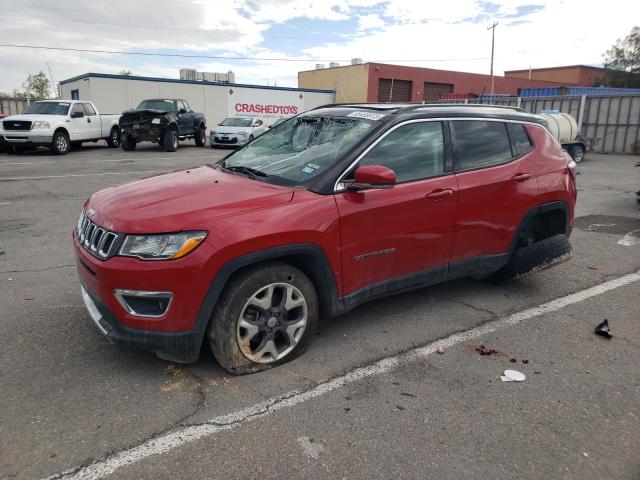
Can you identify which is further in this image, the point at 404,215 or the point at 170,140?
the point at 170,140

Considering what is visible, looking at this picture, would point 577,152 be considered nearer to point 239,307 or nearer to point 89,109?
point 89,109

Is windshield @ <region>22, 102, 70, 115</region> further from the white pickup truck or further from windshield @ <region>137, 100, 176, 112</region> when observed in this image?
windshield @ <region>137, 100, 176, 112</region>

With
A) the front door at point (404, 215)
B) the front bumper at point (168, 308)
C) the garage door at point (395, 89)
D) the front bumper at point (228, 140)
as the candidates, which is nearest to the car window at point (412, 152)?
the front door at point (404, 215)

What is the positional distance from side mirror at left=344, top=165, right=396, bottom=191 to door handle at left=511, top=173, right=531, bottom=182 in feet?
5.15

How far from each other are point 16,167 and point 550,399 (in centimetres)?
1487

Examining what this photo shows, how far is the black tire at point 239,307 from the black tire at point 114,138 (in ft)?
61.8

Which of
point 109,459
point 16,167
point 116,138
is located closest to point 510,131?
point 109,459

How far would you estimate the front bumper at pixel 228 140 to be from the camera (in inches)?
846

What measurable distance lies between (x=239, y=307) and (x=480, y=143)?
2551 mm

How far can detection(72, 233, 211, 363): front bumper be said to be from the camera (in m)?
2.85

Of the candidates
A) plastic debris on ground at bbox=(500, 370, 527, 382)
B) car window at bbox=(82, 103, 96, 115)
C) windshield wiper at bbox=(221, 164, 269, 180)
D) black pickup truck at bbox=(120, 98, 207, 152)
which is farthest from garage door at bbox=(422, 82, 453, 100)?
plastic debris on ground at bbox=(500, 370, 527, 382)

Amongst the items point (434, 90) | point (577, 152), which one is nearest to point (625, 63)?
point (434, 90)

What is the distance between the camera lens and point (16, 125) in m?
16.3

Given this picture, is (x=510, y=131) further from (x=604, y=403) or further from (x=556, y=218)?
(x=604, y=403)
